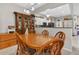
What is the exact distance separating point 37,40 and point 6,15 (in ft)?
2.17

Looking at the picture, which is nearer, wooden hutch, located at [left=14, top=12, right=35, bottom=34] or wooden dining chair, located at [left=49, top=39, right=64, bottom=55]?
wooden dining chair, located at [left=49, top=39, right=64, bottom=55]

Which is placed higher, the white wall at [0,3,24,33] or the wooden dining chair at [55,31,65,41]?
the white wall at [0,3,24,33]

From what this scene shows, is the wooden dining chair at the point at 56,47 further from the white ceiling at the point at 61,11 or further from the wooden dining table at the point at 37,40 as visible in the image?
the white ceiling at the point at 61,11

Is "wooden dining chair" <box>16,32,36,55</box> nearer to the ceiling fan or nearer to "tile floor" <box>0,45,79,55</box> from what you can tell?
"tile floor" <box>0,45,79,55</box>

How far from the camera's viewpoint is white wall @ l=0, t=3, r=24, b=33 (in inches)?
73.6

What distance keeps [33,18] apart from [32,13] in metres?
0.09

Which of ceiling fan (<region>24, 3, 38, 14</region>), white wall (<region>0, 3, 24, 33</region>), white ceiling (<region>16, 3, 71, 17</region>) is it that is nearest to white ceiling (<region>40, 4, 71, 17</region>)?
white ceiling (<region>16, 3, 71, 17</region>)

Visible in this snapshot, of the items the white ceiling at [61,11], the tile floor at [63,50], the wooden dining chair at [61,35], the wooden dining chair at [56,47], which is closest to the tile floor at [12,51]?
the tile floor at [63,50]

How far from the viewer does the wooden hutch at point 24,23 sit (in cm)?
194

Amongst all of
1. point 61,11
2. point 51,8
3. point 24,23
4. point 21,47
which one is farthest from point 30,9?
point 21,47

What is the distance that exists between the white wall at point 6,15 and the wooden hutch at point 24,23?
9 cm

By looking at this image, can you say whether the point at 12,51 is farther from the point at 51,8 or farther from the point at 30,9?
the point at 51,8

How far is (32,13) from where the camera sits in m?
1.97

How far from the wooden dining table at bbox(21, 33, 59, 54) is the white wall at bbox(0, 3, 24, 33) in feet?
1.07
